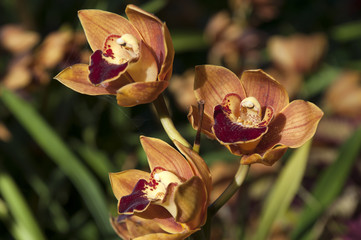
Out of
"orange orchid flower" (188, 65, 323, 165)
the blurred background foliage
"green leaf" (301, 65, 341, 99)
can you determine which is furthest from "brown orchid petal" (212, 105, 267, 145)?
"green leaf" (301, 65, 341, 99)

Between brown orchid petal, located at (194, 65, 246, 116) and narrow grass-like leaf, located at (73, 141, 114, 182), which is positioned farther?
narrow grass-like leaf, located at (73, 141, 114, 182)

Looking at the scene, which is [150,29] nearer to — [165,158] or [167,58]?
[167,58]

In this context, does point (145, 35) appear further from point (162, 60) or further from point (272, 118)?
point (272, 118)

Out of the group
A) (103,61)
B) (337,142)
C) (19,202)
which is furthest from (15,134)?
(103,61)

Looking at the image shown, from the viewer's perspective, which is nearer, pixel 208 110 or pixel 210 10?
pixel 208 110

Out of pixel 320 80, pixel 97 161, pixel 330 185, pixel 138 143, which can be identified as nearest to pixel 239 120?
pixel 330 185

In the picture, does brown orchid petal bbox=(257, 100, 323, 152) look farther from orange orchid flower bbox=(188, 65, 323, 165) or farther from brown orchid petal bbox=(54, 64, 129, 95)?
brown orchid petal bbox=(54, 64, 129, 95)

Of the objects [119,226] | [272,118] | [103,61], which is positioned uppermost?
[103,61]

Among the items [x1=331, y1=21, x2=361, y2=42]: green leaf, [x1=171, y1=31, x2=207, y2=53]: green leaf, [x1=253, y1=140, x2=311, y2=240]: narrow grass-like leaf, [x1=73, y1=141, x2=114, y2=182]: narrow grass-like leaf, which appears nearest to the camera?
[x1=253, y1=140, x2=311, y2=240]: narrow grass-like leaf
